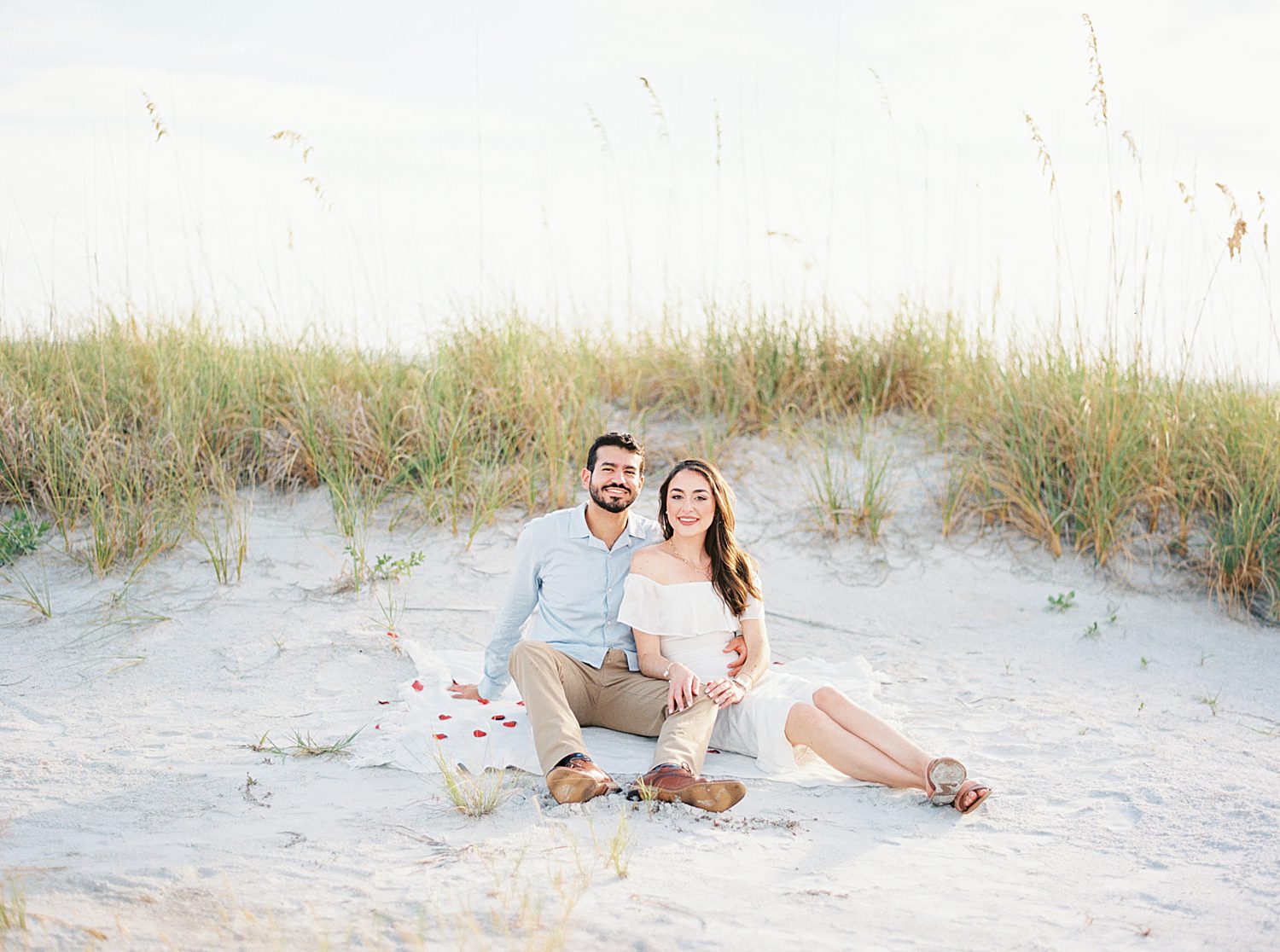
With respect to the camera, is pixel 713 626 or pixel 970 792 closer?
pixel 970 792

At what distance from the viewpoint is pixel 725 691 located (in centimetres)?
380

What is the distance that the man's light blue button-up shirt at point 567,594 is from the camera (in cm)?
423

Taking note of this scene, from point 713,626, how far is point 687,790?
0.84m

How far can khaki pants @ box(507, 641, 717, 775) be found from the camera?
3.60m

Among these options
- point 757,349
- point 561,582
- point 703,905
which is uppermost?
point 757,349

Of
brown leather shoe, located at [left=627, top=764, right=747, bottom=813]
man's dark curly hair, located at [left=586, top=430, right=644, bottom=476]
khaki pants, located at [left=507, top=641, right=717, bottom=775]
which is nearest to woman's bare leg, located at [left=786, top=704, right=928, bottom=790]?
khaki pants, located at [left=507, top=641, right=717, bottom=775]

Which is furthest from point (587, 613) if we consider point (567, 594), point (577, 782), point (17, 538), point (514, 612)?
point (17, 538)

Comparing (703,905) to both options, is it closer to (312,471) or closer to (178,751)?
(178,751)

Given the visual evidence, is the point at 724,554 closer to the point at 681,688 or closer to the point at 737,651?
the point at 737,651

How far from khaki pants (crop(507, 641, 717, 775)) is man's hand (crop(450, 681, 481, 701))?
0.28m

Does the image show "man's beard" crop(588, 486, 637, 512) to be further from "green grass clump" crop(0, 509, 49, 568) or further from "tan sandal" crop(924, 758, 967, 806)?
"green grass clump" crop(0, 509, 49, 568)

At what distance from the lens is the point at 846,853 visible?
3158mm

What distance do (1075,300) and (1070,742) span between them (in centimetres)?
355

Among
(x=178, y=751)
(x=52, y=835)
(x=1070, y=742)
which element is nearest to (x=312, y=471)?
(x=178, y=751)
